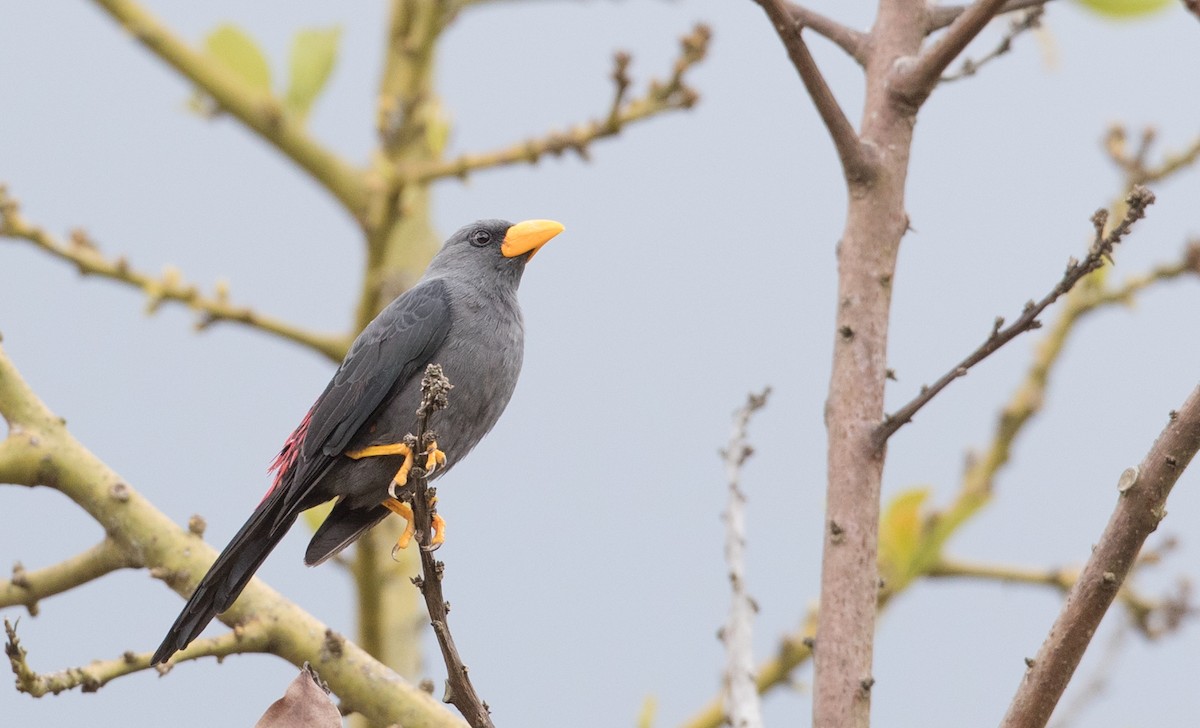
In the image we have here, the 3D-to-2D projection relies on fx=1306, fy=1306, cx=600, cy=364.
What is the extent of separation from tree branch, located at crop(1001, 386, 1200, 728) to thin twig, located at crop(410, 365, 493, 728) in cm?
90

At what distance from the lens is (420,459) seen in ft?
6.98

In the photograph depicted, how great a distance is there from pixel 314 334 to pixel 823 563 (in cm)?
257

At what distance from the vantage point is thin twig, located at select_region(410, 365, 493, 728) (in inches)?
80.9

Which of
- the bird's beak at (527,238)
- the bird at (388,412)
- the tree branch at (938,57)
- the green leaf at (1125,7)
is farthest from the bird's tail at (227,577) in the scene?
the green leaf at (1125,7)

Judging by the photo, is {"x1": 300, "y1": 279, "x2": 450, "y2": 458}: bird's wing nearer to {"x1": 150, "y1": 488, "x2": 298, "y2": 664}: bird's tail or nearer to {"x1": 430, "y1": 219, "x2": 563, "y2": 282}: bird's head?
{"x1": 150, "y1": 488, "x2": 298, "y2": 664}: bird's tail

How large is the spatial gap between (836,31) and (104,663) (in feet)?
7.02

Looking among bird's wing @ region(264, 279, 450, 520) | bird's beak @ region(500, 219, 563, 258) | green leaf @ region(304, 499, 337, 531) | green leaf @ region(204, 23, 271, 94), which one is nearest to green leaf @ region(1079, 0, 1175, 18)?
bird's beak @ region(500, 219, 563, 258)

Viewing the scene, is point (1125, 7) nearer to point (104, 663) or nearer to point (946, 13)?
point (946, 13)

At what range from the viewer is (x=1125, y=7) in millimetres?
3309

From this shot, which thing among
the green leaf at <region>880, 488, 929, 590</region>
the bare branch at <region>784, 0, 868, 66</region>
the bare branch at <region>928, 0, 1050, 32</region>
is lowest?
the green leaf at <region>880, 488, 929, 590</region>

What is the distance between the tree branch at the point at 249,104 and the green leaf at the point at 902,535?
2.27 m

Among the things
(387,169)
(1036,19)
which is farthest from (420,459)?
(387,169)

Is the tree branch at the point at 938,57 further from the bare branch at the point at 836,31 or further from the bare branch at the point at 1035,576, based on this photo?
the bare branch at the point at 1035,576

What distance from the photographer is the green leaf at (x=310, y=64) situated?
4.00 metres
